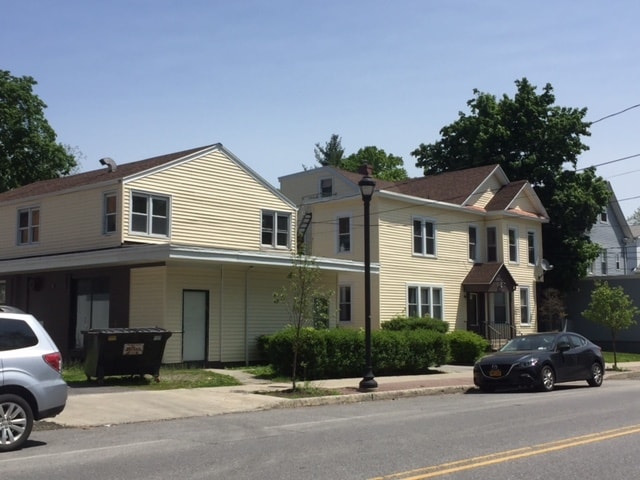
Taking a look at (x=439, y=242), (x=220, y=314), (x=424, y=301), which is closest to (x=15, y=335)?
(x=220, y=314)

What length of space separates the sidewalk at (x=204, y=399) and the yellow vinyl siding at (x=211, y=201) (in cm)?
629

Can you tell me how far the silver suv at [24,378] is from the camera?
968 cm

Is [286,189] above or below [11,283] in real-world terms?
above

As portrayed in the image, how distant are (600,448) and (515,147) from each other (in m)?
35.6

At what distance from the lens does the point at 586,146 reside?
42438 mm

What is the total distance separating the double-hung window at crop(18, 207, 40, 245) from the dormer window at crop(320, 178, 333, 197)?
13.5 metres

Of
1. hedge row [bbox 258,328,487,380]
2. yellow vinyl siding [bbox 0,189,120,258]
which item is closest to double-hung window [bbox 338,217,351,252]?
hedge row [bbox 258,328,487,380]

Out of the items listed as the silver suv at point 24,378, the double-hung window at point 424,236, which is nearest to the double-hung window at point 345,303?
the double-hung window at point 424,236

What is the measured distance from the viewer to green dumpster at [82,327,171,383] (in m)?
17.1

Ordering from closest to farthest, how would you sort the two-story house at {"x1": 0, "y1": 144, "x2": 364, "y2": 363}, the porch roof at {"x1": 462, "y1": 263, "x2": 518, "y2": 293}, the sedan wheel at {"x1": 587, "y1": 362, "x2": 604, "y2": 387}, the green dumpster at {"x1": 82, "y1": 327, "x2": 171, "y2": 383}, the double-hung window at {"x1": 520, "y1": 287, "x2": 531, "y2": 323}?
1. the green dumpster at {"x1": 82, "y1": 327, "x2": 171, "y2": 383}
2. the sedan wheel at {"x1": 587, "y1": 362, "x2": 604, "y2": 387}
3. the two-story house at {"x1": 0, "y1": 144, "x2": 364, "y2": 363}
4. the porch roof at {"x1": 462, "y1": 263, "x2": 518, "y2": 293}
5. the double-hung window at {"x1": 520, "y1": 287, "x2": 531, "y2": 323}

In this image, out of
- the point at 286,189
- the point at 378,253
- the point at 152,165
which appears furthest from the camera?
the point at 286,189

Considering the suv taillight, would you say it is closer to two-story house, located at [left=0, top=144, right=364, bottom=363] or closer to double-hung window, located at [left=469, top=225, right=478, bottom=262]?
two-story house, located at [left=0, top=144, right=364, bottom=363]

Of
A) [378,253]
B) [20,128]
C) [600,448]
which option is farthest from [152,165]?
[20,128]

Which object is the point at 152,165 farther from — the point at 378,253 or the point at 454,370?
the point at 454,370
